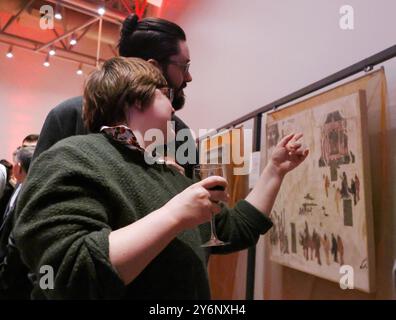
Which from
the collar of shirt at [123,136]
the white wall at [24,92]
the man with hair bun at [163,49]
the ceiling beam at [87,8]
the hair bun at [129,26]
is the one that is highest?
the ceiling beam at [87,8]

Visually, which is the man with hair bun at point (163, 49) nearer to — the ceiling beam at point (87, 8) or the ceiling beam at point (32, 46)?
the ceiling beam at point (87, 8)

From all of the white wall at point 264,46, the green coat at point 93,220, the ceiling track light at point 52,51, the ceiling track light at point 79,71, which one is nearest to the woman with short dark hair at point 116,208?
the green coat at point 93,220

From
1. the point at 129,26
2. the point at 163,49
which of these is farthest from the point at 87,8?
the point at 163,49

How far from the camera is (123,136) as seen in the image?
2.82 feet

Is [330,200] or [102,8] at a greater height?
[102,8]

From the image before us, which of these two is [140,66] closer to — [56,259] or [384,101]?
[56,259]

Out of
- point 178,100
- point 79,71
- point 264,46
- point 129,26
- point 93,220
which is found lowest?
point 93,220

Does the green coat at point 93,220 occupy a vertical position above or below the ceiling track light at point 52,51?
below

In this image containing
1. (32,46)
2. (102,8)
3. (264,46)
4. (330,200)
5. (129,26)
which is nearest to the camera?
(330,200)

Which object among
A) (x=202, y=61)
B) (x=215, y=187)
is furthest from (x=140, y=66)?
(x=202, y=61)

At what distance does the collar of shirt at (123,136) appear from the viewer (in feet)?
2.82

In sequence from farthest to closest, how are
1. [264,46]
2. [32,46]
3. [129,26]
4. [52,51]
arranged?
1. [32,46]
2. [52,51]
3. [264,46]
4. [129,26]

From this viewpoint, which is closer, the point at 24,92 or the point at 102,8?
the point at 102,8

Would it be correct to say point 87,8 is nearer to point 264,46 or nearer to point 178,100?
point 264,46
